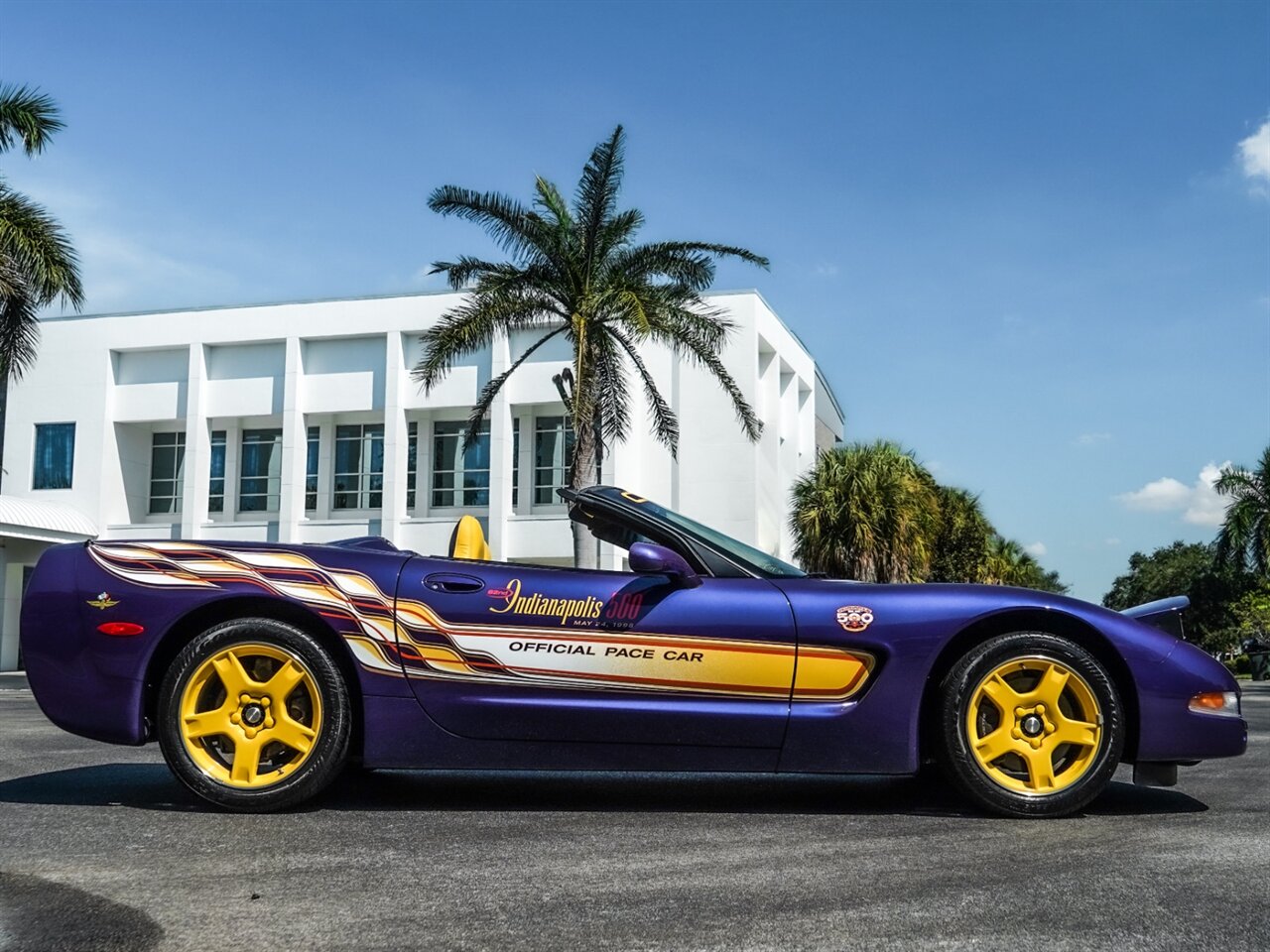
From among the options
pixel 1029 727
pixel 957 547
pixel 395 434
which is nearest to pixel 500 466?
pixel 395 434

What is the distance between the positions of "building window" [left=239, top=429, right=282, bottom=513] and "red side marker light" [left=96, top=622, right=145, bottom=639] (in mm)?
34498

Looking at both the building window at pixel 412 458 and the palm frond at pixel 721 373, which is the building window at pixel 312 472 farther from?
the palm frond at pixel 721 373

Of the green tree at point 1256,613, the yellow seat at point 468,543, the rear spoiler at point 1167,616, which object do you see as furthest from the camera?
the green tree at point 1256,613

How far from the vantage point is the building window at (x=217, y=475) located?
38406mm

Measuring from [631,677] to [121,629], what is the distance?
6.19ft

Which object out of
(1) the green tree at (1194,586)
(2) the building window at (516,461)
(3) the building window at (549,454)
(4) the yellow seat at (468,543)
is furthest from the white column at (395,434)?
(4) the yellow seat at (468,543)

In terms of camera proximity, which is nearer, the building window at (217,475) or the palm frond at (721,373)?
the palm frond at (721,373)

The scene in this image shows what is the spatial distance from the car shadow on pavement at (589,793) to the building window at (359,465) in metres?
31.8

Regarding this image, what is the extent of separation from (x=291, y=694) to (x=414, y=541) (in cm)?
3160

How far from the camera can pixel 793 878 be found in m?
3.23

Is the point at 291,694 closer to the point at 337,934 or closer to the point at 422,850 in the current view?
the point at 422,850

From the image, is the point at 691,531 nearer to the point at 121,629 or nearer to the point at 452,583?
the point at 452,583

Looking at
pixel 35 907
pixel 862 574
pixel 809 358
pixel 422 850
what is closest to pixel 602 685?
pixel 422 850

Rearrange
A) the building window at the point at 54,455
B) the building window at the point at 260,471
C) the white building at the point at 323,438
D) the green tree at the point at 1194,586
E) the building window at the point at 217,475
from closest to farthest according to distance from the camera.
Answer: the white building at the point at 323,438
the building window at the point at 260,471
the building window at the point at 54,455
the building window at the point at 217,475
the green tree at the point at 1194,586
